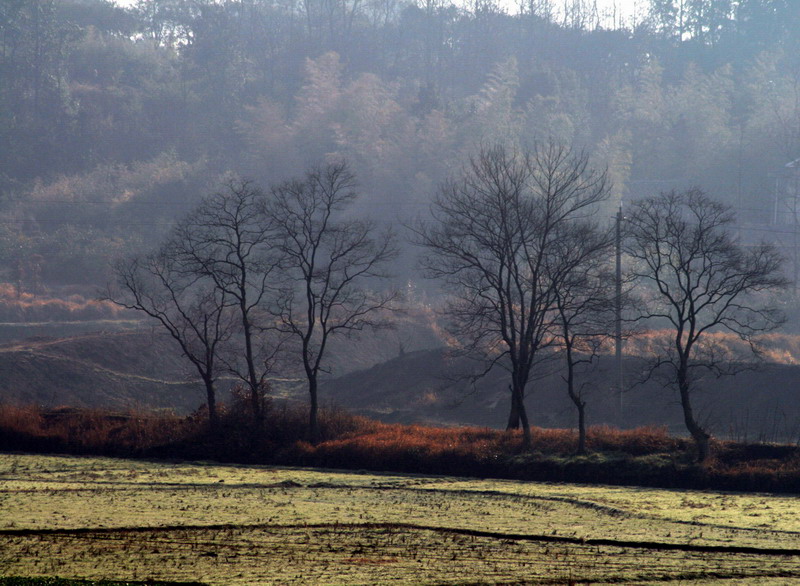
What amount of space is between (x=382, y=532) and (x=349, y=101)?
85644 mm

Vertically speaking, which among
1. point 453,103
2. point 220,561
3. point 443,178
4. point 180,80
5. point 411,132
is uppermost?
point 180,80

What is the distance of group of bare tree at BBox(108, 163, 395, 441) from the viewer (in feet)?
108

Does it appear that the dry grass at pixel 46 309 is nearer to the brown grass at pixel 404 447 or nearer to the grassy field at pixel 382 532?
the brown grass at pixel 404 447

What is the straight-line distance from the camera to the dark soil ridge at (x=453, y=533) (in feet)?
46.8

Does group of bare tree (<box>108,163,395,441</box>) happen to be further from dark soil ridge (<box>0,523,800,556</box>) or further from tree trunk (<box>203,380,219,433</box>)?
dark soil ridge (<box>0,523,800,556</box>)

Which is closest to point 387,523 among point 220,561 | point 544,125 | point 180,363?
point 220,561

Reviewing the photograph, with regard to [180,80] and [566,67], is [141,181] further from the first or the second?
[566,67]

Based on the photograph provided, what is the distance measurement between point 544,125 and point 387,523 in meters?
82.3

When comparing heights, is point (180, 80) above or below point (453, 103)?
above

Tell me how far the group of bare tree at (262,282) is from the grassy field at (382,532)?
33.1ft

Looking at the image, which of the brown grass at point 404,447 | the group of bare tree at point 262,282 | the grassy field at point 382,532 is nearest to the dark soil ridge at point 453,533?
the grassy field at point 382,532

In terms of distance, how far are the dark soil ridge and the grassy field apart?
0.11 feet

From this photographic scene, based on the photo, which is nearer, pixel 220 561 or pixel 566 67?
pixel 220 561

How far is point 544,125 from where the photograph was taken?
94.6 meters
